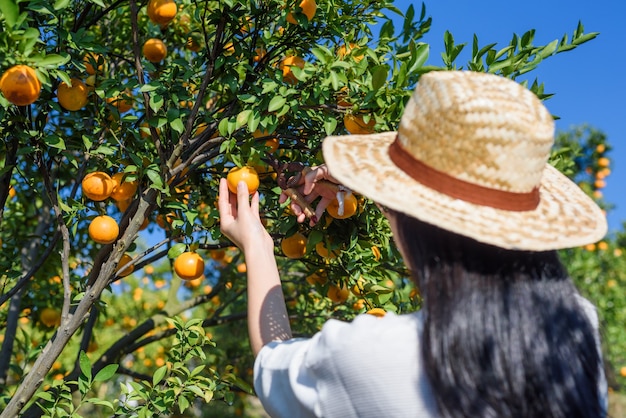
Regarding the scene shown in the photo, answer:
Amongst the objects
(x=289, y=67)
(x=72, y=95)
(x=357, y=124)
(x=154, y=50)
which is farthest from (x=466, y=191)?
(x=154, y=50)

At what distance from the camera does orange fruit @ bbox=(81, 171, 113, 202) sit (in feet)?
6.54

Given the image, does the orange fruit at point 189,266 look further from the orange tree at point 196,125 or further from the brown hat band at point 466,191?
the brown hat band at point 466,191

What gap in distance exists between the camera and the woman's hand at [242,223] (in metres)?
1.35

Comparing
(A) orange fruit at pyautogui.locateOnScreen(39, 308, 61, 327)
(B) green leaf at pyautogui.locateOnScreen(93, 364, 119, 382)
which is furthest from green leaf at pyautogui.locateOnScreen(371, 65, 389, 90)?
(A) orange fruit at pyautogui.locateOnScreen(39, 308, 61, 327)

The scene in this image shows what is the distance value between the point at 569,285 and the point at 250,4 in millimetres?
1289

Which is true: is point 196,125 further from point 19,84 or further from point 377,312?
point 377,312

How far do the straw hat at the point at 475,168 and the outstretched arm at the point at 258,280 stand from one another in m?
0.28

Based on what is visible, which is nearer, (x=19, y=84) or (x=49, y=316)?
(x=19, y=84)

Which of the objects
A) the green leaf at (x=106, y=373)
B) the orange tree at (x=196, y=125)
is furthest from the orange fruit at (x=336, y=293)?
the green leaf at (x=106, y=373)

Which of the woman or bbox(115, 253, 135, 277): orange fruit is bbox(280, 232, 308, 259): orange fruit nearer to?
bbox(115, 253, 135, 277): orange fruit

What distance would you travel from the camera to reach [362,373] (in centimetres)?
98

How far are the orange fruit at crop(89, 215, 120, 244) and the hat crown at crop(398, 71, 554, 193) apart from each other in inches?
47.2

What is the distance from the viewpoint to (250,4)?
1958mm

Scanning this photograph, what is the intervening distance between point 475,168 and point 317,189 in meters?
0.64
